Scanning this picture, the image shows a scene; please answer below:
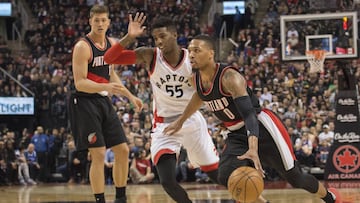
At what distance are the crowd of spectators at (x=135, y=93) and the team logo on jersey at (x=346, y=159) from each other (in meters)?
0.93

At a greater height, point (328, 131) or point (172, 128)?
point (172, 128)

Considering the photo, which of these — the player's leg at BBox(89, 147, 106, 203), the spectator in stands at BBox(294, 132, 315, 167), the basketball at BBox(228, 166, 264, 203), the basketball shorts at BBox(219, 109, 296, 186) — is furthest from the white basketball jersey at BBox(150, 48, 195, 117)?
the spectator in stands at BBox(294, 132, 315, 167)

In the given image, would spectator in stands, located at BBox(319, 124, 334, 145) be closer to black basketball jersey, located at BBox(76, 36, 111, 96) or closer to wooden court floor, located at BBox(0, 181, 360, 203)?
wooden court floor, located at BBox(0, 181, 360, 203)

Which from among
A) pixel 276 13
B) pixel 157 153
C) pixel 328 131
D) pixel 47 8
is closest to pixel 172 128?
pixel 157 153

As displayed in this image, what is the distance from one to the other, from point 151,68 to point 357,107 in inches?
279

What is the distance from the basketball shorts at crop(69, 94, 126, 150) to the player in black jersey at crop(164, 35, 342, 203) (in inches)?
40.9

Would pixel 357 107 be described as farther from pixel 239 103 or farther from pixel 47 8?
pixel 47 8

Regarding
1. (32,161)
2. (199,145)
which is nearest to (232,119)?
(199,145)

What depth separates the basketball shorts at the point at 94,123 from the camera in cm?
648

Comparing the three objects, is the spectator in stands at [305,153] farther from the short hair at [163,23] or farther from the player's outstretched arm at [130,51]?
the short hair at [163,23]

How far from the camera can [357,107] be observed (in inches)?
482

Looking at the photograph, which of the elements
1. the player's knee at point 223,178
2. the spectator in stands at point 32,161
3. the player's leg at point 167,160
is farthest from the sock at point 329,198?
the spectator in stands at point 32,161

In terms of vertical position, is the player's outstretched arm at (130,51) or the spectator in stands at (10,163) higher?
the player's outstretched arm at (130,51)

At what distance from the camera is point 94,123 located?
6.50m
